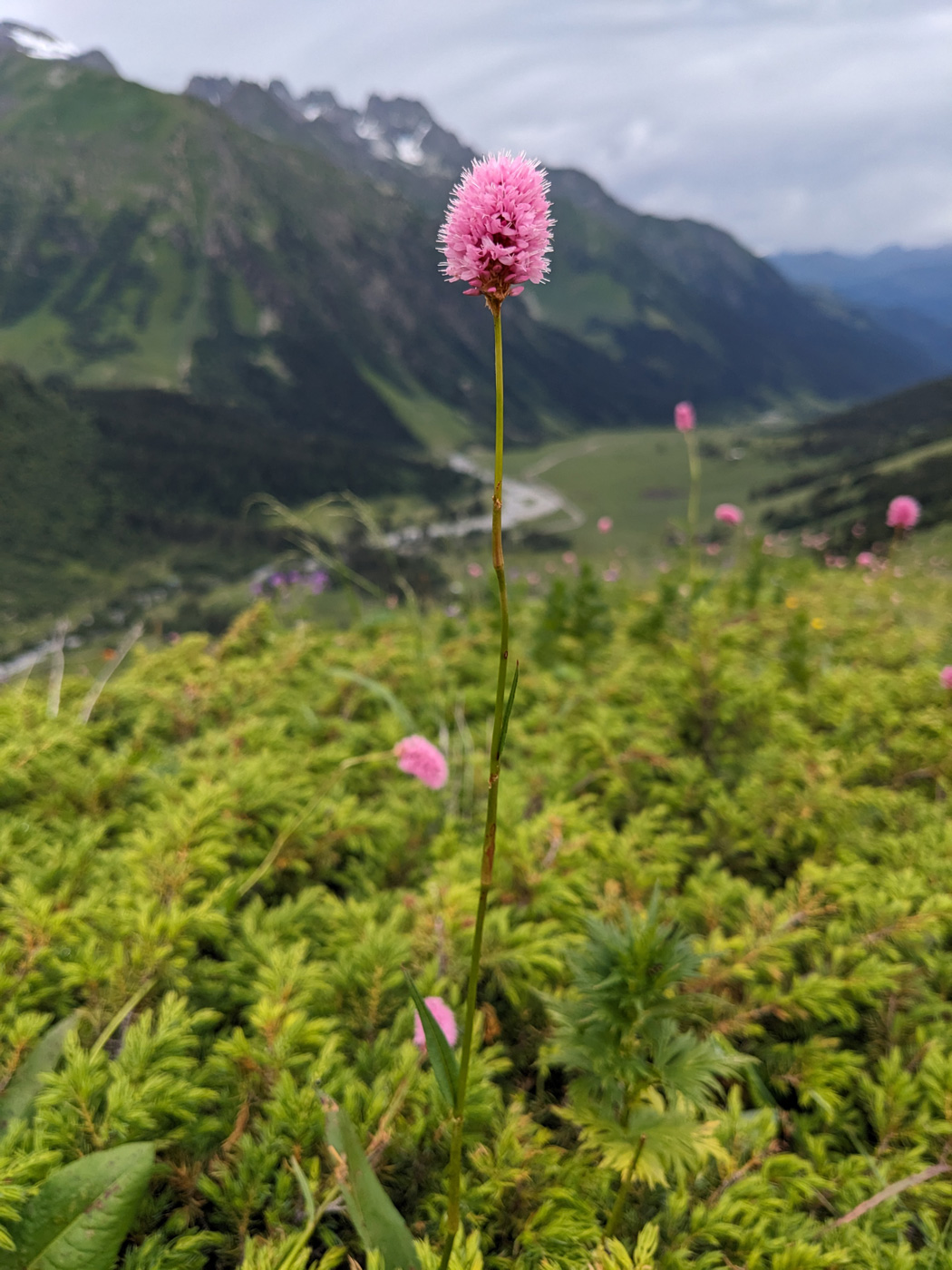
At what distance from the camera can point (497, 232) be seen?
4.11ft

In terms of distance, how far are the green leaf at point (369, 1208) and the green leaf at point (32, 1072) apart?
0.86 metres

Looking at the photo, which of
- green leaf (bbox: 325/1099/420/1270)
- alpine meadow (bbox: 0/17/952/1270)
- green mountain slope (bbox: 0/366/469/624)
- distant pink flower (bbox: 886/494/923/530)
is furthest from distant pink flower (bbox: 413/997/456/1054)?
green mountain slope (bbox: 0/366/469/624)

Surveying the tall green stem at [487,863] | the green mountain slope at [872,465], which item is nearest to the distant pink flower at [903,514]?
the tall green stem at [487,863]

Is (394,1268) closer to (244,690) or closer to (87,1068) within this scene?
(87,1068)

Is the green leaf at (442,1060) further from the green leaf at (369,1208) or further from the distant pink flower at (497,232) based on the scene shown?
the distant pink flower at (497,232)

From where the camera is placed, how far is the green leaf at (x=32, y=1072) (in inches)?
67.4

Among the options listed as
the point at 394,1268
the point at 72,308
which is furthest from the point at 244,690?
the point at 72,308

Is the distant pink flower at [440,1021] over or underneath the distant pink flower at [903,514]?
underneath

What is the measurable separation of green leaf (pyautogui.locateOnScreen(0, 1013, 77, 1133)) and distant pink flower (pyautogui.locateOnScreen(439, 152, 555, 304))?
2216 millimetres

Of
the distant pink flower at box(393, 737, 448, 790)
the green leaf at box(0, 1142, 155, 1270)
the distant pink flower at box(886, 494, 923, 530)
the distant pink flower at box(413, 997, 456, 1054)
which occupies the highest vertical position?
the distant pink flower at box(886, 494, 923, 530)

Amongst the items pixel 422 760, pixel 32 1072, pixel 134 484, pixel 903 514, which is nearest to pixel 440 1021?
pixel 422 760

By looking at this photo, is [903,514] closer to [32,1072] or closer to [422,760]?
[422,760]

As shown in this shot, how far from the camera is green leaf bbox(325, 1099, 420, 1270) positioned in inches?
57.7

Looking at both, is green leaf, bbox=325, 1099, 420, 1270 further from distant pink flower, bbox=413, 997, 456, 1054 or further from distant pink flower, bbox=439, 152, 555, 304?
distant pink flower, bbox=439, 152, 555, 304
